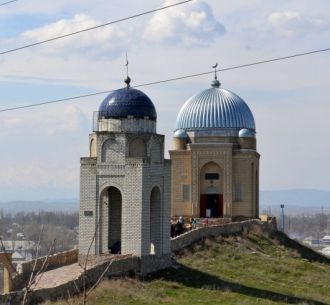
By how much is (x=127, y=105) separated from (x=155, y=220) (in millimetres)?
4285

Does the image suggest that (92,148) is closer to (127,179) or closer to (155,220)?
(127,179)

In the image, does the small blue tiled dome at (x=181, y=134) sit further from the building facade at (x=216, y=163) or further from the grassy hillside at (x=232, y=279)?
the grassy hillside at (x=232, y=279)

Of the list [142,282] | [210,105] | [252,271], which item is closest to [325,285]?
[252,271]

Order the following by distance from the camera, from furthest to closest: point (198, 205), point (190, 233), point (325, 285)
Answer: point (198, 205) < point (190, 233) < point (325, 285)

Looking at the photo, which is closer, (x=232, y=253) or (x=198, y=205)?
(x=232, y=253)

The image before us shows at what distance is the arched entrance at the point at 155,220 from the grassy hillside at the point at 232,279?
1066 millimetres

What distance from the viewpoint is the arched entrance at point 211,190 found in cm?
4815

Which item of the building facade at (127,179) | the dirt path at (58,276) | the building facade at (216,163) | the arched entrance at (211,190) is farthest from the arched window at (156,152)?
the arched entrance at (211,190)

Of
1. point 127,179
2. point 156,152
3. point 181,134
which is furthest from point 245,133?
point 127,179

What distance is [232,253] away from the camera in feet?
132

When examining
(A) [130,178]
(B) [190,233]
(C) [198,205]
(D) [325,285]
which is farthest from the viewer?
(C) [198,205]

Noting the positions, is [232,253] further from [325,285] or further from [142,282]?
[142,282]

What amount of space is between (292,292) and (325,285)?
3.23 meters

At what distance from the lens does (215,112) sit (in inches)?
1911
